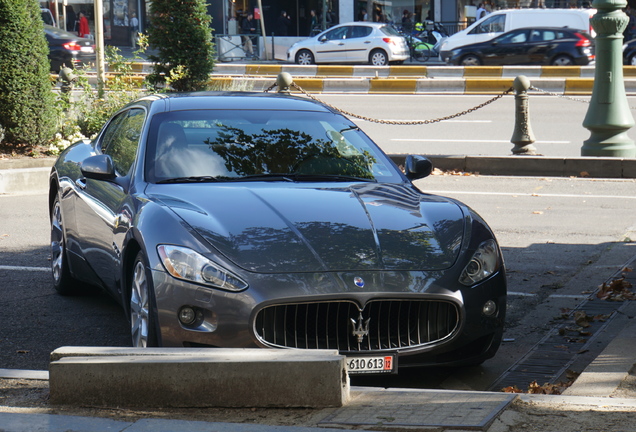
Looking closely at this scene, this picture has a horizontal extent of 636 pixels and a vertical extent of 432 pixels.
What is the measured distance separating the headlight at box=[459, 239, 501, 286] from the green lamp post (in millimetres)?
8376

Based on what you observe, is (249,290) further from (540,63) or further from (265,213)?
(540,63)

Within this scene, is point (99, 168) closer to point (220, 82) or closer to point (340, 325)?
point (340, 325)

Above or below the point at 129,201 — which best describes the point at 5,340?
below

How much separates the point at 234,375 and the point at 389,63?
30.0 meters

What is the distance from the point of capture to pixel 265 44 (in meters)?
36.9

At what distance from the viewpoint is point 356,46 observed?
109 feet

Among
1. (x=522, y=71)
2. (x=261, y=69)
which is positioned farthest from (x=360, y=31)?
(x=522, y=71)

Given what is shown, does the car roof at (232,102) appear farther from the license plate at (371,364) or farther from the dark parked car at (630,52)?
the dark parked car at (630,52)

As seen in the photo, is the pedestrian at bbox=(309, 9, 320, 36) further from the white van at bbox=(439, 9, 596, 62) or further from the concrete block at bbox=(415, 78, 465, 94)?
the concrete block at bbox=(415, 78, 465, 94)

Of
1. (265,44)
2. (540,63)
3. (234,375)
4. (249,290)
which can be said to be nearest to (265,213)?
(249,290)

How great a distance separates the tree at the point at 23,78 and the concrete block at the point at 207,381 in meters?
9.36

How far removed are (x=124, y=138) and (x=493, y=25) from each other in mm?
24968

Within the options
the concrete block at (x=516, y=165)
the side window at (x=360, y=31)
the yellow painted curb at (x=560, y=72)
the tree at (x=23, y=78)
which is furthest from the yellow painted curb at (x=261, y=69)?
the concrete block at (x=516, y=165)

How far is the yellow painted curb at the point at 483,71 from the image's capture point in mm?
26688
